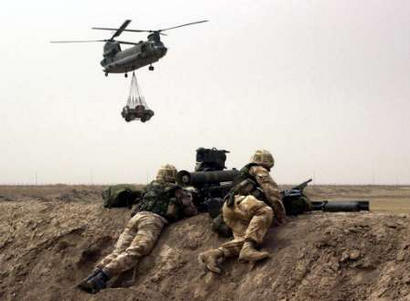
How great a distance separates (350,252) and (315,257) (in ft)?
1.60

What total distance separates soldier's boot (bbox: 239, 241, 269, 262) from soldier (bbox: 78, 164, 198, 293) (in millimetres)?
2255

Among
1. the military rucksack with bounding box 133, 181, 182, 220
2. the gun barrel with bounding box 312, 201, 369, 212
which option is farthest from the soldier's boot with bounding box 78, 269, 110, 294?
the gun barrel with bounding box 312, 201, 369, 212

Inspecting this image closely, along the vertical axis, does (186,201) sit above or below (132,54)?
below

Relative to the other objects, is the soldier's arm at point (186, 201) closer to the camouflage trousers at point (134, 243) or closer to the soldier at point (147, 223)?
the soldier at point (147, 223)

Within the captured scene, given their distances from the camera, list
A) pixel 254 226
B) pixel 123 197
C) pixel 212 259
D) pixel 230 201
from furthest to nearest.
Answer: pixel 123 197 < pixel 230 201 < pixel 212 259 < pixel 254 226

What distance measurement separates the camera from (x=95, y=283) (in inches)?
379

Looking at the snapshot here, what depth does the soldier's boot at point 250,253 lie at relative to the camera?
8.66m

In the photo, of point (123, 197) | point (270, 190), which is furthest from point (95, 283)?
point (123, 197)

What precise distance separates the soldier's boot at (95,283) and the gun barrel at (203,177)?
2.60m

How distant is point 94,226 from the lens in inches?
489

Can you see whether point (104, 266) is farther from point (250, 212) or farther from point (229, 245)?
point (250, 212)

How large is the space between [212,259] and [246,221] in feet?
2.61

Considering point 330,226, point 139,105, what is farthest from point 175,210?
point 139,105

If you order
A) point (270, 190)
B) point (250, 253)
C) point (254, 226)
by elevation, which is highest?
point (270, 190)
